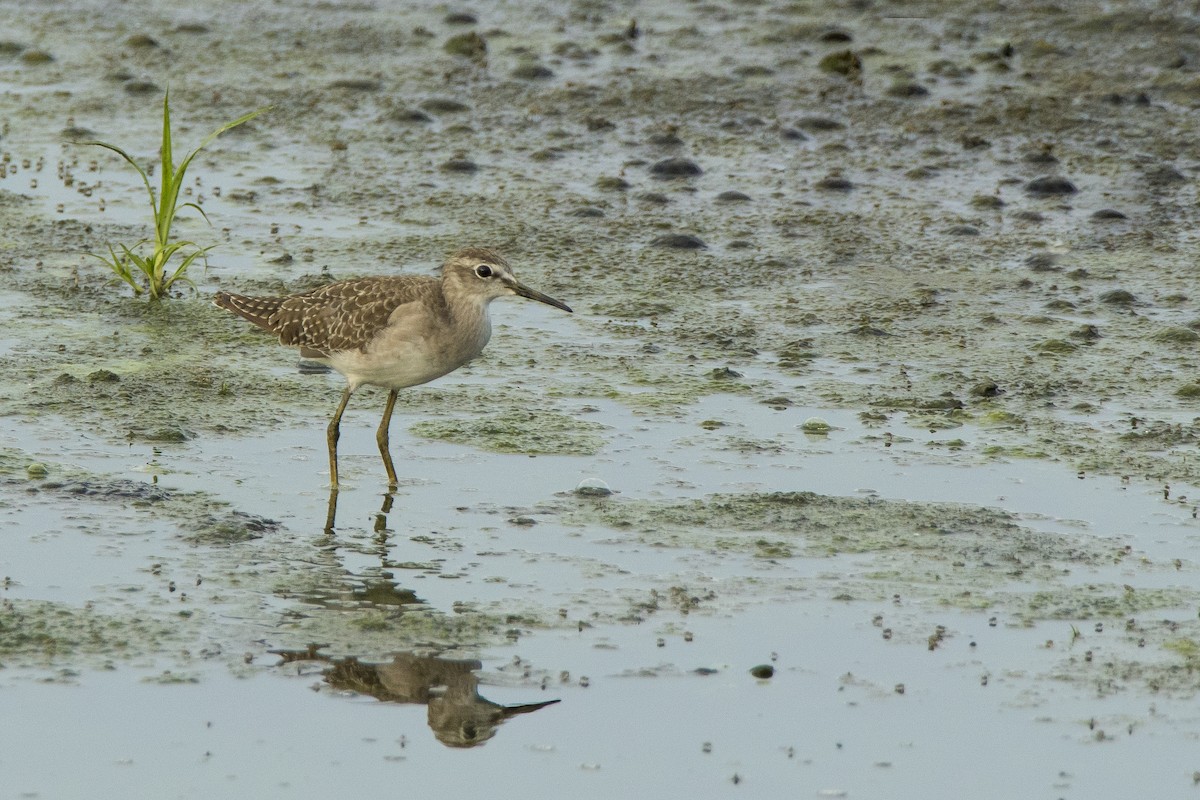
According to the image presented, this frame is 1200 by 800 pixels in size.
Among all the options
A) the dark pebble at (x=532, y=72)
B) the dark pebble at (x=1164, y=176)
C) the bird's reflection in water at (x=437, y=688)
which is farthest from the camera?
the dark pebble at (x=532, y=72)

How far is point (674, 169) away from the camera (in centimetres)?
1414

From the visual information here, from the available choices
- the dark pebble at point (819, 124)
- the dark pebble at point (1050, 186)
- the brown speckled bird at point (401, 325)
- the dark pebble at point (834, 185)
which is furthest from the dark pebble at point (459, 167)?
the brown speckled bird at point (401, 325)

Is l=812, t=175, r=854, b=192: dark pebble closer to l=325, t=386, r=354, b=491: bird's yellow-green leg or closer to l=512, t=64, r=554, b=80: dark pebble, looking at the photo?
l=512, t=64, r=554, b=80: dark pebble

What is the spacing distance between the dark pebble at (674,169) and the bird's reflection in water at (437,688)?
778cm

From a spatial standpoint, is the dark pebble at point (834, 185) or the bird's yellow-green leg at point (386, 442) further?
the dark pebble at point (834, 185)

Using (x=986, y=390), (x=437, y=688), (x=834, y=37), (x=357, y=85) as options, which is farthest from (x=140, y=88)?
(x=437, y=688)

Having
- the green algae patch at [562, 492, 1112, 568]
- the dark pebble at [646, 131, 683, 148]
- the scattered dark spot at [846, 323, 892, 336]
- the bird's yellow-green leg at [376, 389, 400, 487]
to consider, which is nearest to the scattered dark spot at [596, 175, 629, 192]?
the dark pebble at [646, 131, 683, 148]

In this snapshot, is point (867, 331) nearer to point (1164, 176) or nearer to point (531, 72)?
point (1164, 176)

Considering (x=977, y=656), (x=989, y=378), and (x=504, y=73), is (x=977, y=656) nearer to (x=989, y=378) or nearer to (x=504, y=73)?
(x=989, y=378)

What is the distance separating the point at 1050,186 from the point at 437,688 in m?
8.51

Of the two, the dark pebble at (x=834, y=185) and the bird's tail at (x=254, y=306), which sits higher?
the dark pebble at (x=834, y=185)

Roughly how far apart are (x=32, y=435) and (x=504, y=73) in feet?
27.3

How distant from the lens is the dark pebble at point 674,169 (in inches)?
557

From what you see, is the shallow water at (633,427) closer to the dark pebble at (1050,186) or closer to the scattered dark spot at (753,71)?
the scattered dark spot at (753,71)
